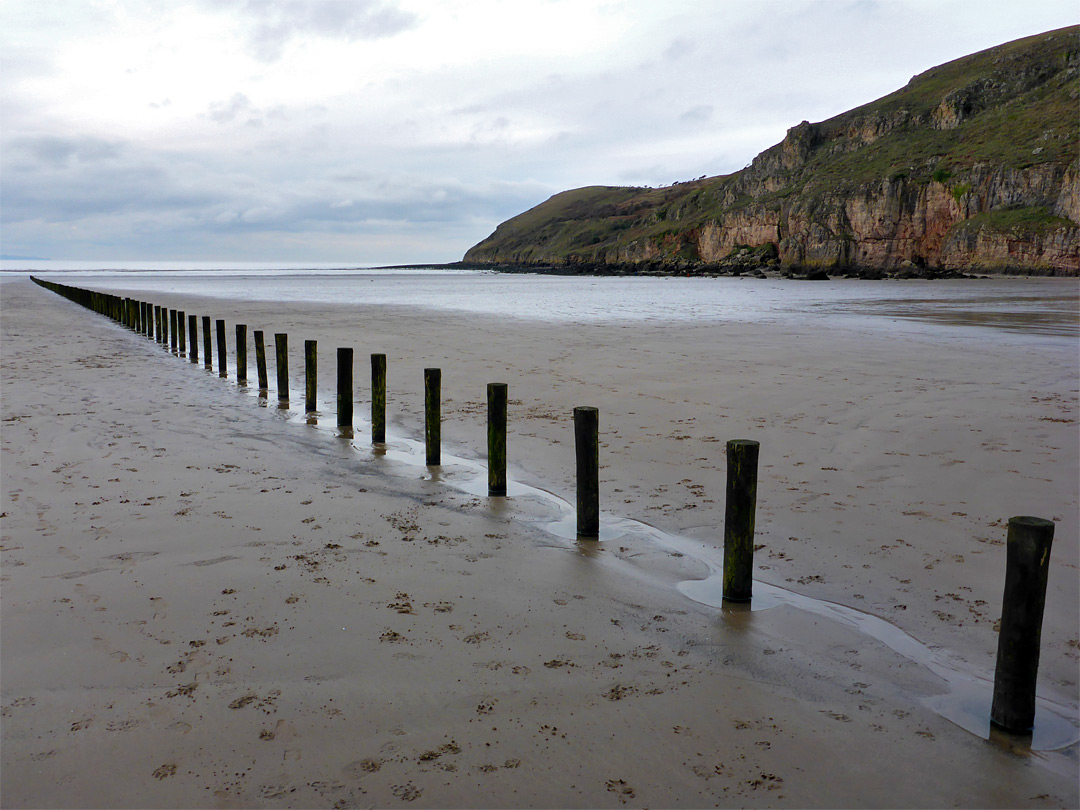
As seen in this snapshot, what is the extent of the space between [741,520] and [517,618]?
1556 mm

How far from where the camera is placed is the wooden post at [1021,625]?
11.2ft

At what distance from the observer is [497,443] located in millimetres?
7094

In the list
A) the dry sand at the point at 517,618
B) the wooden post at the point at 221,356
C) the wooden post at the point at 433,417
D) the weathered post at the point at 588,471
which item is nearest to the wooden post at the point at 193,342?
the wooden post at the point at 221,356

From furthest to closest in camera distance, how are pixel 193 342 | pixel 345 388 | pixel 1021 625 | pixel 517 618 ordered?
pixel 193 342 < pixel 345 388 < pixel 517 618 < pixel 1021 625

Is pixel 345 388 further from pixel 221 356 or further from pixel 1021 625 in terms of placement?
pixel 1021 625

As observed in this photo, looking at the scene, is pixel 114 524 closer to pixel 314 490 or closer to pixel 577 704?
pixel 314 490

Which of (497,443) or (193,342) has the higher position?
(193,342)

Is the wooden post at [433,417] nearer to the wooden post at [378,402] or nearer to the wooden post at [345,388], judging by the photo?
the wooden post at [378,402]

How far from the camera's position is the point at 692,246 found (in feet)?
488

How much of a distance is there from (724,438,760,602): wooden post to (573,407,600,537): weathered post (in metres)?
1.40

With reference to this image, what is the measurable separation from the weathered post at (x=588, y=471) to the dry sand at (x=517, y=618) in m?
0.23

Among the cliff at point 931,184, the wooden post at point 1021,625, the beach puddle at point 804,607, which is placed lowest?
the beach puddle at point 804,607

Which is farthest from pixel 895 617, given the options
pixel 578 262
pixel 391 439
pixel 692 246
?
pixel 578 262

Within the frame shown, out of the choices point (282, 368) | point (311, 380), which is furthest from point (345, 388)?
point (282, 368)
